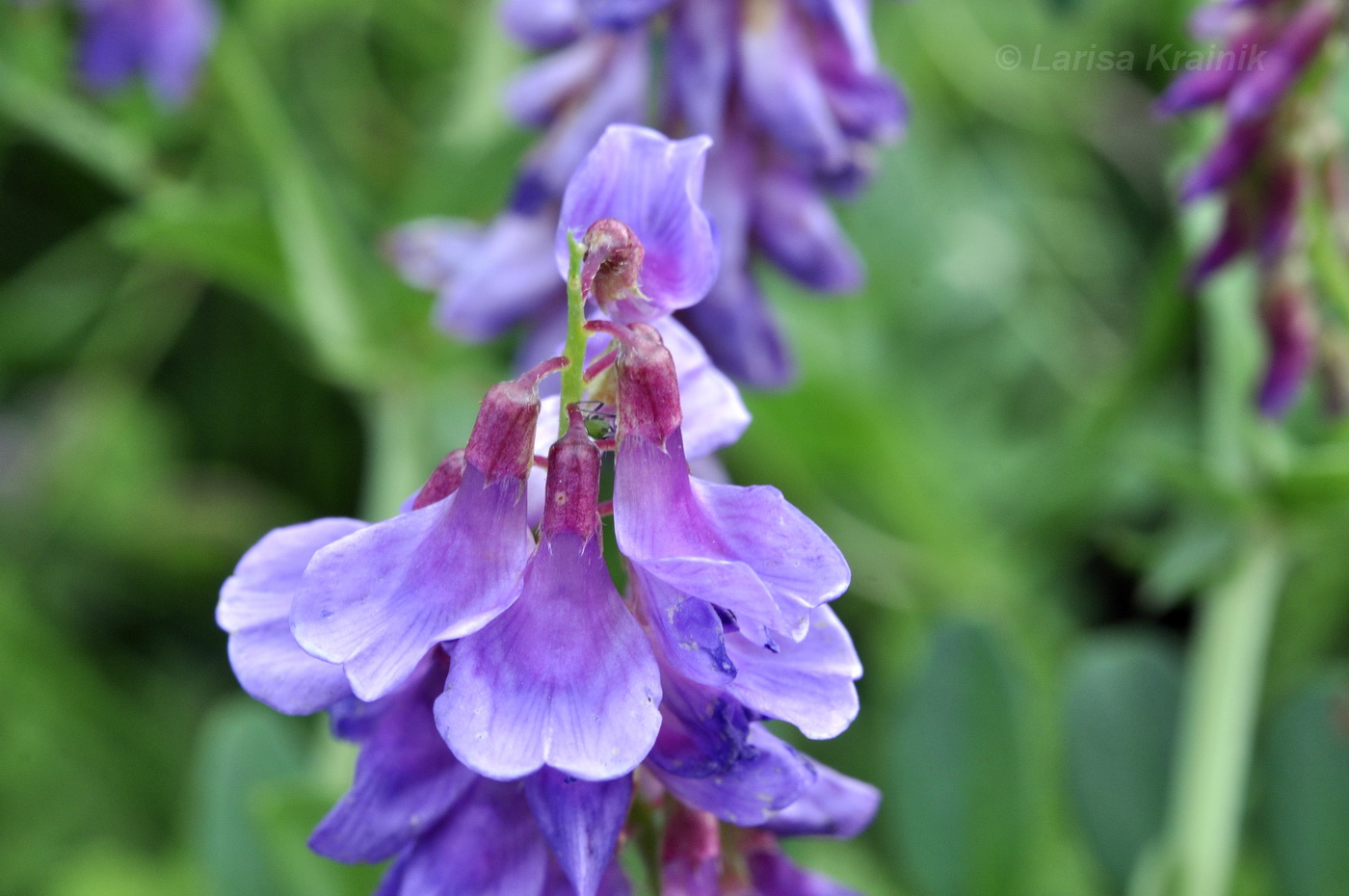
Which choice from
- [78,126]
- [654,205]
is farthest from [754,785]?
[78,126]

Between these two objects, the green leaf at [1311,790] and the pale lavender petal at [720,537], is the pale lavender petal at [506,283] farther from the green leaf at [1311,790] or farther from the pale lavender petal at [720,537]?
the green leaf at [1311,790]

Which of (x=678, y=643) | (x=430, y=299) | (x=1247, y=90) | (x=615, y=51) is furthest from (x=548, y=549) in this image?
(x=430, y=299)

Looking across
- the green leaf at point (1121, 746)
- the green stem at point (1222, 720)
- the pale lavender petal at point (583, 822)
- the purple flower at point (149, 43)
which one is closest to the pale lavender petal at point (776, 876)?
the pale lavender petal at point (583, 822)

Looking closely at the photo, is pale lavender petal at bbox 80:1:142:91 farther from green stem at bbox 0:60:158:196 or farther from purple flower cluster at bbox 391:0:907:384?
purple flower cluster at bbox 391:0:907:384

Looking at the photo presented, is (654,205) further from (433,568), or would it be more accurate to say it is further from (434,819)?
(434,819)

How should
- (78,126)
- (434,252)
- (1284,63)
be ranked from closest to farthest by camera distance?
1. (1284,63)
2. (434,252)
3. (78,126)
